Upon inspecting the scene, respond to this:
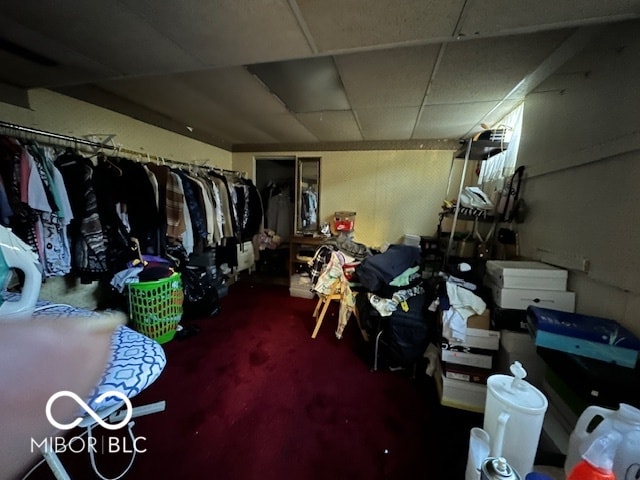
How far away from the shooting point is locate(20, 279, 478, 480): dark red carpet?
119cm

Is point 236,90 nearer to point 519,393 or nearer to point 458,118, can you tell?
point 458,118

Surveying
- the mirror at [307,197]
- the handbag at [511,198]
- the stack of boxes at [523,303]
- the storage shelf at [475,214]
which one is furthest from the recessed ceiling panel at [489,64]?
the mirror at [307,197]

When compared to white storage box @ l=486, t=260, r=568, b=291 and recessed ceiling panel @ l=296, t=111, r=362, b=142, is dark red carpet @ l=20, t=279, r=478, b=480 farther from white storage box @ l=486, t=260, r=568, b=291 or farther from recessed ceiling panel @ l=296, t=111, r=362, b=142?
recessed ceiling panel @ l=296, t=111, r=362, b=142

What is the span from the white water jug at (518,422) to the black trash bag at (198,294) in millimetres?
2500

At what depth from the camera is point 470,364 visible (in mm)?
1487

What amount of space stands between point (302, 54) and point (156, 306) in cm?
206

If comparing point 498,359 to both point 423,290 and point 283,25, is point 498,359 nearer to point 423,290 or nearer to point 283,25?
point 423,290

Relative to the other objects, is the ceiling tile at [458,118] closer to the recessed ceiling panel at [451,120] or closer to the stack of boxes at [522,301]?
the recessed ceiling panel at [451,120]

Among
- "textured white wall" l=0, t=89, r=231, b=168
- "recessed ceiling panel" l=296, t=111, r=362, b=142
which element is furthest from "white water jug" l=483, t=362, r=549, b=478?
"textured white wall" l=0, t=89, r=231, b=168

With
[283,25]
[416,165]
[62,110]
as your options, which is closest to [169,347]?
[62,110]

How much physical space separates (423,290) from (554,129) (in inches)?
50.5

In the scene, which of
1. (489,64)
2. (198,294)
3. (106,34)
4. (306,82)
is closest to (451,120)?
(489,64)

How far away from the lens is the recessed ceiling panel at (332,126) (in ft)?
8.51

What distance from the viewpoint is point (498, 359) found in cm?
146
